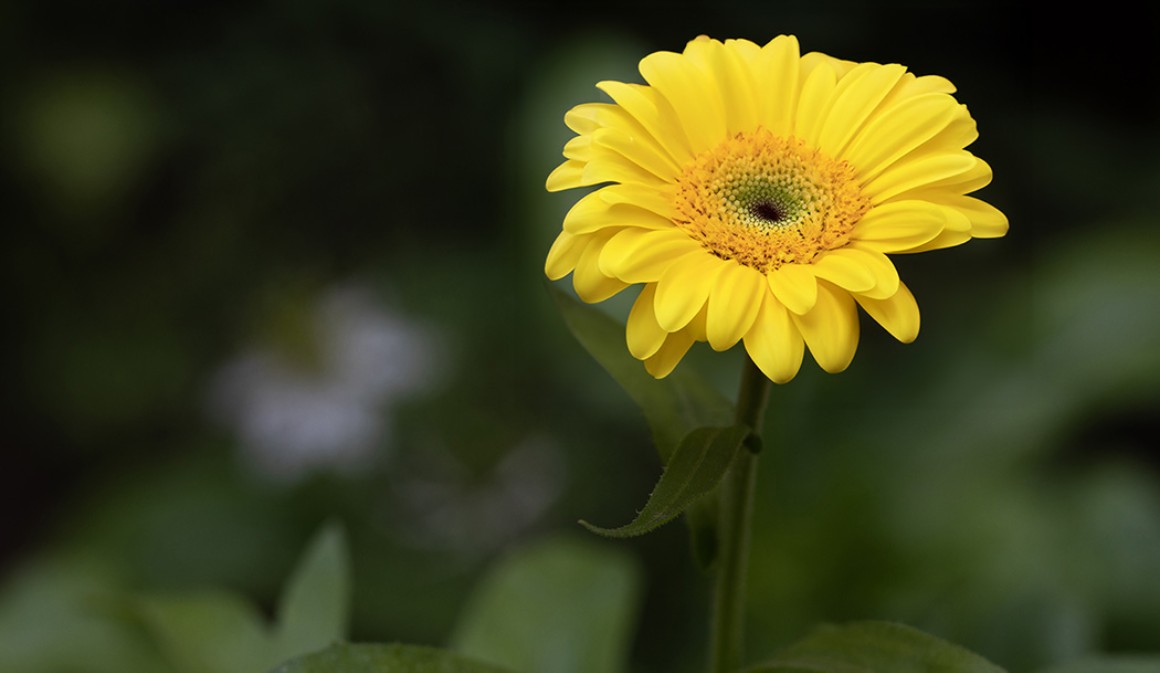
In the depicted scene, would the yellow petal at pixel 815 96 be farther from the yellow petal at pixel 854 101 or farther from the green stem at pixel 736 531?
the green stem at pixel 736 531

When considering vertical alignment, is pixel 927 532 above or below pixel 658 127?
below

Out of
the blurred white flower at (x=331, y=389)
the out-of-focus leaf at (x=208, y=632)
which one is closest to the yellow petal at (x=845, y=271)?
the out-of-focus leaf at (x=208, y=632)

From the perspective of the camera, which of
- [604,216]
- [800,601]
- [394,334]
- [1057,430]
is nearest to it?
[604,216]

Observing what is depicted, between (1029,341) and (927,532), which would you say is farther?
(1029,341)

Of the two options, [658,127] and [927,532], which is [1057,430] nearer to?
[927,532]

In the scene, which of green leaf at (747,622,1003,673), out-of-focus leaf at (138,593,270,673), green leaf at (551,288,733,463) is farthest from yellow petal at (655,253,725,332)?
out-of-focus leaf at (138,593,270,673)

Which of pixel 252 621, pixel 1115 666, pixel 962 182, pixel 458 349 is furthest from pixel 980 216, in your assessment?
pixel 458 349

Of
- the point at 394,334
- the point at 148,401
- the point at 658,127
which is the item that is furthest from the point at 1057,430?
the point at 148,401
